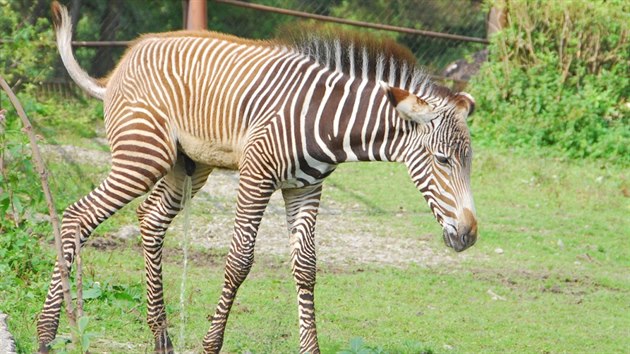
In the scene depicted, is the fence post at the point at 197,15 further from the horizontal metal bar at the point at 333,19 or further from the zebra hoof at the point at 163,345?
the zebra hoof at the point at 163,345

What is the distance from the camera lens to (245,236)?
18.9 feet

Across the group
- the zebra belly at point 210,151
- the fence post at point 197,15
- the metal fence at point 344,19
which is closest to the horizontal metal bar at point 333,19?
the metal fence at point 344,19

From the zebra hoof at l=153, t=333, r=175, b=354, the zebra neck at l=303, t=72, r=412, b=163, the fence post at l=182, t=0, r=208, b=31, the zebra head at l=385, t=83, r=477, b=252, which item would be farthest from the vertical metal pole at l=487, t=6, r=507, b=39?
the zebra hoof at l=153, t=333, r=175, b=354

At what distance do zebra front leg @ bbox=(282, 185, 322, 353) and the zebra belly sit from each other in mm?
430

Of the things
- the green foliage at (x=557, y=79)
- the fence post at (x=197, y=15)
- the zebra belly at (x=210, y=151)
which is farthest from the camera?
the green foliage at (x=557, y=79)

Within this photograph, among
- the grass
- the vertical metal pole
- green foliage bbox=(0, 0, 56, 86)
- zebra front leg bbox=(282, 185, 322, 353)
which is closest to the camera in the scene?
zebra front leg bbox=(282, 185, 322, 353)

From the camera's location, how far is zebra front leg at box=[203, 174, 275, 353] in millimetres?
5711

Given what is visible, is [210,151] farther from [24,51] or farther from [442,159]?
[24,51]

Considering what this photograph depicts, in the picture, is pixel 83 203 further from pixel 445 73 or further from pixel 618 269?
pixel 445 73

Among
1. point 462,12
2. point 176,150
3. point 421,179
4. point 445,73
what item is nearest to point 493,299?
point 421,179

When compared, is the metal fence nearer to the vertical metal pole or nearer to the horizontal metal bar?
the horizontal metal bar

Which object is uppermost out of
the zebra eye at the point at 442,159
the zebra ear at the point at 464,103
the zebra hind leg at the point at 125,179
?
the zebra ear at the point at 464,103

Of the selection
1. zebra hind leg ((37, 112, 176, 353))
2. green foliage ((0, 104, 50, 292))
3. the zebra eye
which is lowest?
green foliage ((0, 104, 50, 292))

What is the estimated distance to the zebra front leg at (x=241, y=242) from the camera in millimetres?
5711
